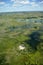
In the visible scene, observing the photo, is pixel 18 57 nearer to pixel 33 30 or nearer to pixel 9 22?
pixel 33 30

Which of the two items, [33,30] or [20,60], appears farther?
[33,30]

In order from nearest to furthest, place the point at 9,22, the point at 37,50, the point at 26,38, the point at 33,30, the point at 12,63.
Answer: the point at 12,63 < the point at 37,50 < the point at 26,38 < the point at 33,30 < the point at 9,22

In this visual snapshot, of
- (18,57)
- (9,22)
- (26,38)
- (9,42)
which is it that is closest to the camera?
(18,57)

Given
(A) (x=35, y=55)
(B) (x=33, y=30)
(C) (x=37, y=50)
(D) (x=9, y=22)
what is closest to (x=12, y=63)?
(A) (x=35, y=55)

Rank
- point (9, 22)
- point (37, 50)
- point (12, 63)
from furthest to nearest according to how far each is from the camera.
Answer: point (9, 22)
point (37, 50)
point (12, 63)

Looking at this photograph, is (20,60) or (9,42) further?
(9,42)

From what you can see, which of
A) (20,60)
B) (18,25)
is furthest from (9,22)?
(20,60)

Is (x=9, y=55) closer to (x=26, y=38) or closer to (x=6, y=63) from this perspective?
(x=6, y=63)

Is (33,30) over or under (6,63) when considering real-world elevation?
under

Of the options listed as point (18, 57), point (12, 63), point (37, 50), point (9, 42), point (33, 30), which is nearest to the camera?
point (12, 63)
